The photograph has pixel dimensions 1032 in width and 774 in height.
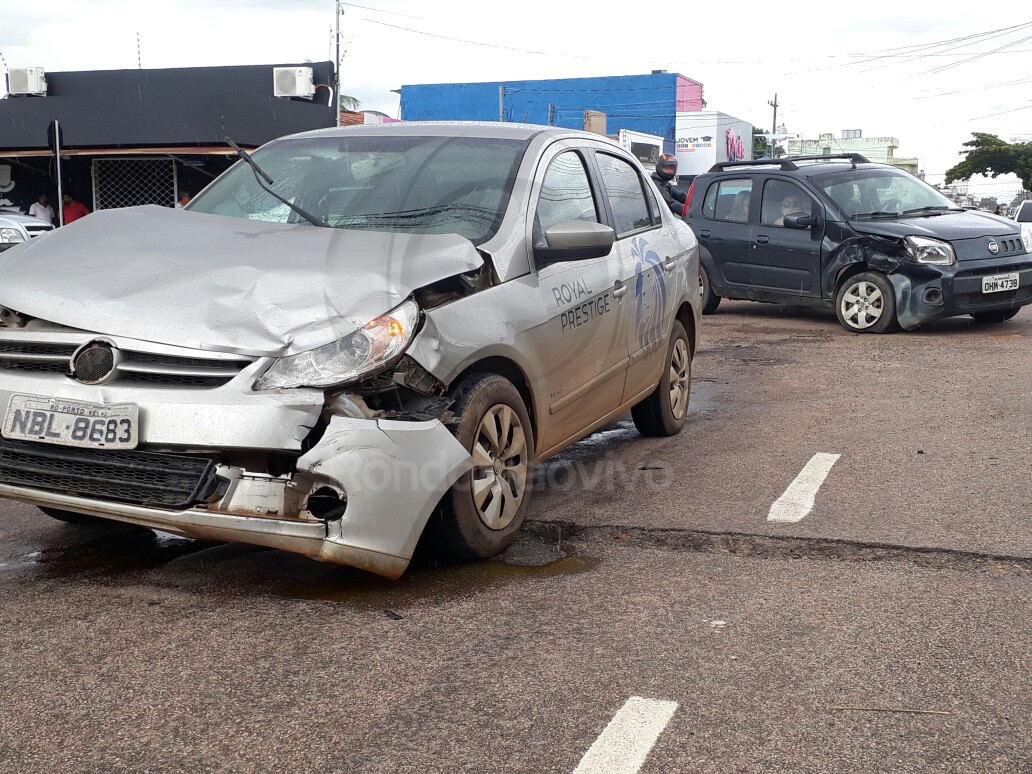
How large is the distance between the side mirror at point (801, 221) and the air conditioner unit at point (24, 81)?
17174 mm

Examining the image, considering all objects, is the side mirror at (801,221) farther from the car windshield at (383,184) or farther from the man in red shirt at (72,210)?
the man in red shirt at (72,210)

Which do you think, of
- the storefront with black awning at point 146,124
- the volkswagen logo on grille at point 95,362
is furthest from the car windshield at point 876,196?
the storefront with black awning at point 146,124

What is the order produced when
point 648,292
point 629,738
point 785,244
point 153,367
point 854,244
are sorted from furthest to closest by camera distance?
point 785,244
point 854,244
point 648,292
point 153,367
point 629,738

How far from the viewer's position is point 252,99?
21125 millimetres

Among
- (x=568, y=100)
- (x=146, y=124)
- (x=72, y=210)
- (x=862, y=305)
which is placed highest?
(x=568, y=100)

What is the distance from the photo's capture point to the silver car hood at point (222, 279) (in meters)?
3.66

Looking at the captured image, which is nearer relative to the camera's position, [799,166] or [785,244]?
[785,244]

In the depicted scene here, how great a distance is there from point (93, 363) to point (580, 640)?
1.79 m

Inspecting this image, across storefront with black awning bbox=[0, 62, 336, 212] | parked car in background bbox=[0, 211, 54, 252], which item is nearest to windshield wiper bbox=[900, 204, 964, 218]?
parked car in background bbox=[0, 211, 54, 252]

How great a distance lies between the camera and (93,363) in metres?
3.66

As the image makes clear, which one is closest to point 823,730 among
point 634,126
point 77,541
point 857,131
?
point 77,541

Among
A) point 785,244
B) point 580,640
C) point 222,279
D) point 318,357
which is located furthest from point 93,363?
point 785,244

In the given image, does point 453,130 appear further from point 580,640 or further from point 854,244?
point 854,244

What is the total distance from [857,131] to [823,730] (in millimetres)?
115214
